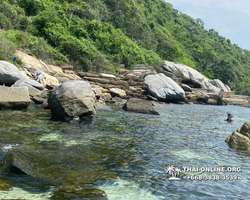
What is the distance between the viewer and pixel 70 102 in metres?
13.4

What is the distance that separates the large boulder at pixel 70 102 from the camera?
527 inches

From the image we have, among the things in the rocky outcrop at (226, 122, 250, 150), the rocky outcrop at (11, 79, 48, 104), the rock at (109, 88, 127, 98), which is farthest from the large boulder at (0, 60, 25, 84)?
the rocky outcrop at (226, 122, 250, 150)

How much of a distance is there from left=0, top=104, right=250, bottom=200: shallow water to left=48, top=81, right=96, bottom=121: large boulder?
78 cm

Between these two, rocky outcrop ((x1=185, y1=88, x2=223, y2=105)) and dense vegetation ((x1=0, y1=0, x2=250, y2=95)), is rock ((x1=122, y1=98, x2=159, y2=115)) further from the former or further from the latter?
rocky outcrop ((x1=185, y1=88, x2=223, y2=105))

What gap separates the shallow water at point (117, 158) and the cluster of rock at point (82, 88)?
1239 mm

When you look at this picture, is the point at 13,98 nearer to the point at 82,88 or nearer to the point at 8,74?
the point at 82,88

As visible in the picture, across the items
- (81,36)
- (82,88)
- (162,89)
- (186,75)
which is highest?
(81,36)

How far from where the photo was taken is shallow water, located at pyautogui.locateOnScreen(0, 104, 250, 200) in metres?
5.73

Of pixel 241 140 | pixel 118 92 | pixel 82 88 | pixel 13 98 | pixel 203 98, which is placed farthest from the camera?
pixel 203 98

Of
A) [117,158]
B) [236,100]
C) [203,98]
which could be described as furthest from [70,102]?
[236,100]

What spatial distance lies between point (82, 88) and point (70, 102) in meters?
1.26

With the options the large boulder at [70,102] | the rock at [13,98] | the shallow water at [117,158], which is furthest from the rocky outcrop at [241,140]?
the rock at [13,98]

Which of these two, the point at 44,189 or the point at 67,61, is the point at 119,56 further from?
the point at 44,189

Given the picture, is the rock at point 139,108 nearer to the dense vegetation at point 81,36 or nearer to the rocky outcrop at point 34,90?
the rocky outcrop at point 34,90
